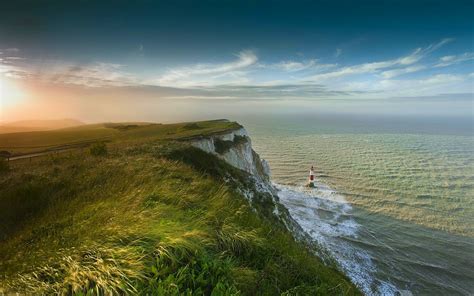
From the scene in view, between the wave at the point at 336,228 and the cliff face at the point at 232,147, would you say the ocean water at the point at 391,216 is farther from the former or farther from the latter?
the cliff face at the point at 232,147

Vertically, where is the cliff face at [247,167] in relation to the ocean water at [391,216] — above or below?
above

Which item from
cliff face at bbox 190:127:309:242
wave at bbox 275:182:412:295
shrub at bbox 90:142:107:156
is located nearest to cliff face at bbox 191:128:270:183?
cliff face at bbox 190:127:309:242

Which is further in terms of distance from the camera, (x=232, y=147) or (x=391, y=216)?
(x=232, y=147)

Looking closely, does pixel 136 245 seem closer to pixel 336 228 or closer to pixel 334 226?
pixel 336 228

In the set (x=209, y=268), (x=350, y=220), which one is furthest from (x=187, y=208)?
(x=350, y=220)

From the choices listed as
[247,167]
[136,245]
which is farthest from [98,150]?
[247,167]

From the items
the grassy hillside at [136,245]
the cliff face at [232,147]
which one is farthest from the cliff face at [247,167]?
the grassy hillside at [136,245]

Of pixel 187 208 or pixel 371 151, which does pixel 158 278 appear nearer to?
pixel 187 208
